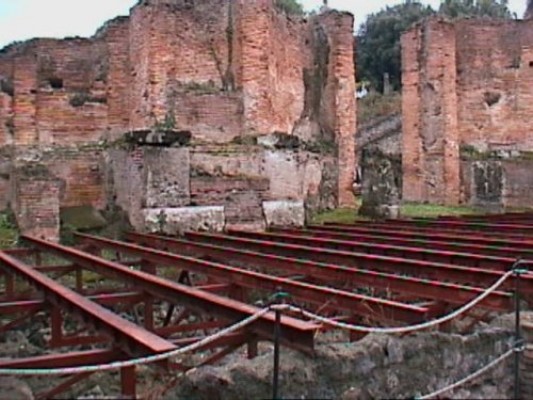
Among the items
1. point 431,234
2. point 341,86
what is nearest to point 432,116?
point 341,86

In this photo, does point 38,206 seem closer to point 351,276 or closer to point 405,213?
point 351,276

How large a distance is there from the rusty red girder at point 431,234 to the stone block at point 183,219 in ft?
5.50

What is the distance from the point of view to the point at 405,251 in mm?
7914

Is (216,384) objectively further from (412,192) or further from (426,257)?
(412,192)

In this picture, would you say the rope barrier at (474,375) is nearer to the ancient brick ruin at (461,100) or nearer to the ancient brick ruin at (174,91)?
the ancient brick ruin at (174,91)

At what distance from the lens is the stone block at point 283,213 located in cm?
1279

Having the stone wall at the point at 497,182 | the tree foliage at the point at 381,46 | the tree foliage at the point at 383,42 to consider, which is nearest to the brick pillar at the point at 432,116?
the stone wall at the point at 497,182

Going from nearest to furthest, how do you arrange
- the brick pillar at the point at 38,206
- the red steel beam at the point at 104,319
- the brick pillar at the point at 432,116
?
the red steel beam at the point at 104,319 → the brick pillar at the point at 38,206 → the brick pillar at the point at 432,116

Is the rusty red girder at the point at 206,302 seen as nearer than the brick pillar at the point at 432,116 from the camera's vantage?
Yes

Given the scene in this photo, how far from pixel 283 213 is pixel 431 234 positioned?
3.51 m

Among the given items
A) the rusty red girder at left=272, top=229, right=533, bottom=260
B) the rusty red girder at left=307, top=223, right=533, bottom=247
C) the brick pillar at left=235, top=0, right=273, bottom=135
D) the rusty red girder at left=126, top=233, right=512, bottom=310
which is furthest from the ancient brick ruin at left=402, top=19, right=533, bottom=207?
the rusty red girder at left=126, top=233, right=512, bottom=310

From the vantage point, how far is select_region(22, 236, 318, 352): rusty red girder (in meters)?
4.36

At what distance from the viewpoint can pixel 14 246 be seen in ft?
36.7

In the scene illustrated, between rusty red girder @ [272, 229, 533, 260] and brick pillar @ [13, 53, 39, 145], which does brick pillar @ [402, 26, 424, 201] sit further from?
rusty red girder @ [272, 229, 533, 260]
